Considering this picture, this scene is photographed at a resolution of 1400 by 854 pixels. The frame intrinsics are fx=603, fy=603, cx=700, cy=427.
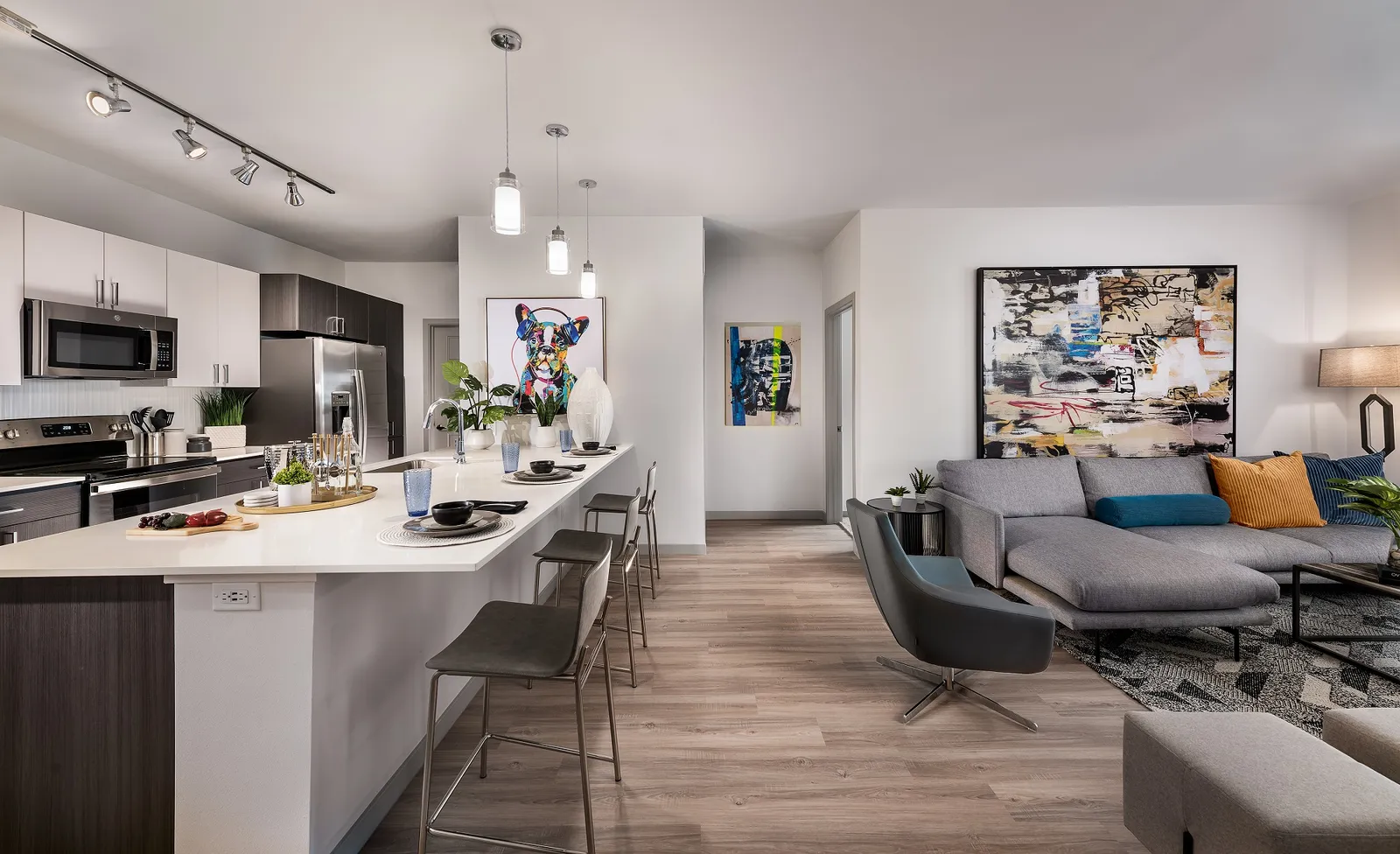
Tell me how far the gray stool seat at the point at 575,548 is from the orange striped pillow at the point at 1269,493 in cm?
384

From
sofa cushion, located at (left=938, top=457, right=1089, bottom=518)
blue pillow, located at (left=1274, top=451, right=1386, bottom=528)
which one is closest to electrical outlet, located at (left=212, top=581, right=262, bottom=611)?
sofa cushion, located at (left=938, top=457, right=1089, bottom=518)

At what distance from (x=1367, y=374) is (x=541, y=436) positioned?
5.31 metres

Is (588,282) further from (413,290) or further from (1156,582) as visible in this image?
(1156,582)

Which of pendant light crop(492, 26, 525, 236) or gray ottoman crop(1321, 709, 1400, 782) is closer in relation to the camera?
gray ottoman crop(1321, 709, 1400, 782)

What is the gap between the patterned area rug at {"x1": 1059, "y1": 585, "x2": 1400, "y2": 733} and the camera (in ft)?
7.86

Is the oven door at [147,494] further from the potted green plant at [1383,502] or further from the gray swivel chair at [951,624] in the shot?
the potted green plant at [1383,502]

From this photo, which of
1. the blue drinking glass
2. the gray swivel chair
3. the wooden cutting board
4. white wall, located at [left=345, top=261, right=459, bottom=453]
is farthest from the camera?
white wall, located at [left=345, top=261, right=459, bottom=453]

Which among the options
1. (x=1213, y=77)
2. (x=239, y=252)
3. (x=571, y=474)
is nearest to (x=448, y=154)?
(x=571, y=474)

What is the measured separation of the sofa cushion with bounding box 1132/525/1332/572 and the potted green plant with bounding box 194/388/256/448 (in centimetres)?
605

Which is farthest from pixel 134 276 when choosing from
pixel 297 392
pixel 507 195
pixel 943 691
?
pixel 943 691

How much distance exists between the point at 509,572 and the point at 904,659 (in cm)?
190

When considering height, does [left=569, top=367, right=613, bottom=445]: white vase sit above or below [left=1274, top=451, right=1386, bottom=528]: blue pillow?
above

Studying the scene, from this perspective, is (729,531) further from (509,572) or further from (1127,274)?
(1127,274)

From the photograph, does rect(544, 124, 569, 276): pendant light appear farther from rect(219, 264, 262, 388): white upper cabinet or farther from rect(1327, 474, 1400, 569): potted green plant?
rect(1327, 474, 1400, 569): potted green plant
